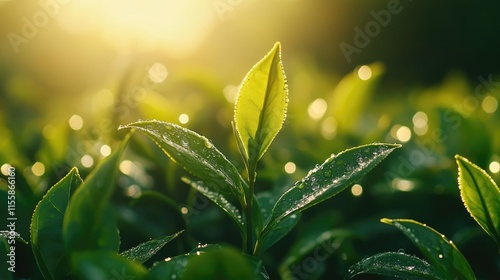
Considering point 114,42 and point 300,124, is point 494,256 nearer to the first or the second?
point 300,124

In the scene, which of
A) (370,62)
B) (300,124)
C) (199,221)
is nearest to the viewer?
(199,221)

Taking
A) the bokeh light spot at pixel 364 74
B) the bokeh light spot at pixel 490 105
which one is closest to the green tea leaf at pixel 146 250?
the bokeh light spot at pixel 364 74

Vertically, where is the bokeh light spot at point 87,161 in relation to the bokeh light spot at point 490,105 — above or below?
below

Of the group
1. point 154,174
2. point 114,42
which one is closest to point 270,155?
point 154,174

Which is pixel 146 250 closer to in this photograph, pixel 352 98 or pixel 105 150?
pixel 105 150

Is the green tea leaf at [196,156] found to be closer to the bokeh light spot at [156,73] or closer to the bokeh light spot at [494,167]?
the bokeh light spot at [494,167]

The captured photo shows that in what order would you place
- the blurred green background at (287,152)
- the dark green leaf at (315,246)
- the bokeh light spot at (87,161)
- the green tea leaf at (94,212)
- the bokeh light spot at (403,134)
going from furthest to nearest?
the bokeh light spot at (403,134)
the bokeh light spot at (87,161)
the blurred green background at (287,152)
the dark green leaf at (315,246)
the green tea leaf at (94,212)
